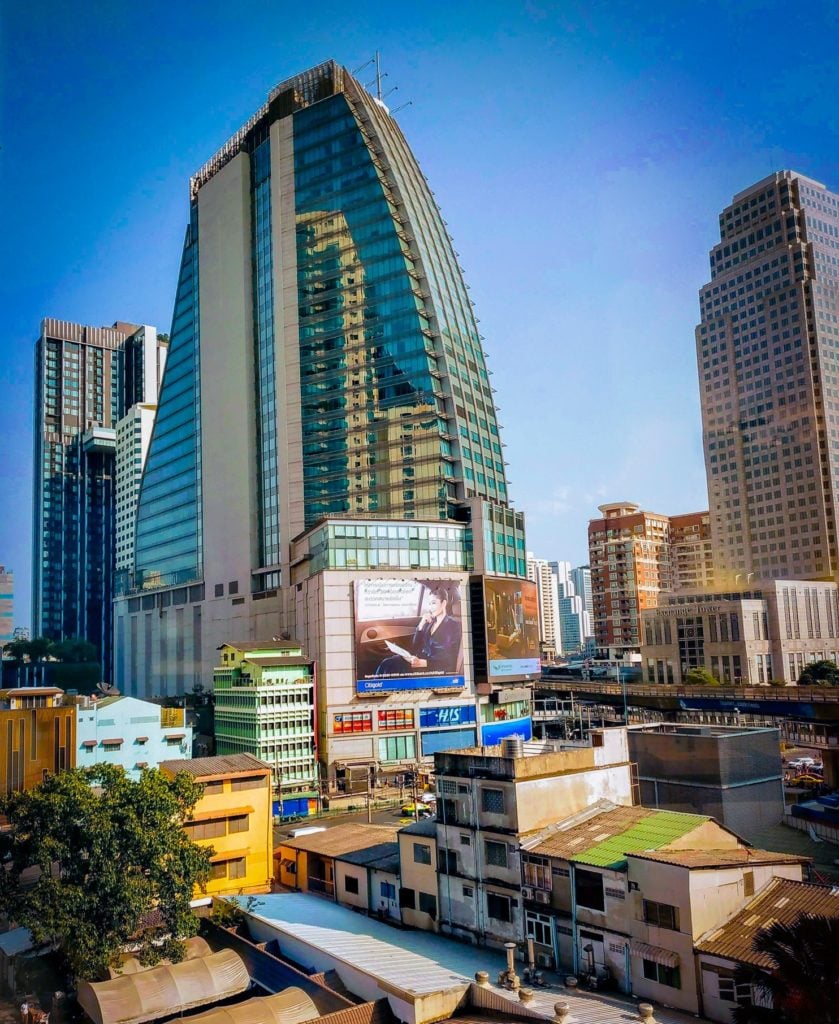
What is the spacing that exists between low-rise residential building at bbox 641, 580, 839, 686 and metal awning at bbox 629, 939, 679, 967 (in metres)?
91.5

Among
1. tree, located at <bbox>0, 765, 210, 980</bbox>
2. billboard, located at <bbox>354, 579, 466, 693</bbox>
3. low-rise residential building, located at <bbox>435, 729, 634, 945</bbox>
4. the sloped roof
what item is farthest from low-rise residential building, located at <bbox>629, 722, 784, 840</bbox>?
billboard, located at <bbox>354, 579, 466, 693</bbox>

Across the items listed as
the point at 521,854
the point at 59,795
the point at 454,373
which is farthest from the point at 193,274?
the point at 521,854

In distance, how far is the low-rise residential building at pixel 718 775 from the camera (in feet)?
121

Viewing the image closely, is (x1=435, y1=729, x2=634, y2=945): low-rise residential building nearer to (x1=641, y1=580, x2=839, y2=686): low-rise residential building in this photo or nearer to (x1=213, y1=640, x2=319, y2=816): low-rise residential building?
(x1=213, y1=640, x2=319, y2=816): low-rise residential building

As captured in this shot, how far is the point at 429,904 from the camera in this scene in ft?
91.5

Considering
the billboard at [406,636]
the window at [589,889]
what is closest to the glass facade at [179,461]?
the billboard at [406,636]

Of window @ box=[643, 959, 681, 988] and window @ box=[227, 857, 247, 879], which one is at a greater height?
window @ box=[643, 959, 681, 988]

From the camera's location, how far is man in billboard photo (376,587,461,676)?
73.1 metres

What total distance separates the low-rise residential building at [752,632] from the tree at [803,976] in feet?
317

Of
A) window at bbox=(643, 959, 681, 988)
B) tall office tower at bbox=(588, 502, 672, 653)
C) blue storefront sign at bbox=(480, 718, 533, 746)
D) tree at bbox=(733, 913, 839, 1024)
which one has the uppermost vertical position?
tall office tower at bbox=(588, 502, 672, 653)

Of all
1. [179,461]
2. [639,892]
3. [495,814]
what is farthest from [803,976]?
[179,461]

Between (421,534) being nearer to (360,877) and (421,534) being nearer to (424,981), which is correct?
(360,877)

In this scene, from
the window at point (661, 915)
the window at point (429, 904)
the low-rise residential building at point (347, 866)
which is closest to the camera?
the window at point (661, 915)

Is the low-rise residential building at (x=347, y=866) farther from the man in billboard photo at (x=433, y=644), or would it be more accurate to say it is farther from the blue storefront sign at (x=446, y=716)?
the blue storefront sign at (x=446, y=716)
